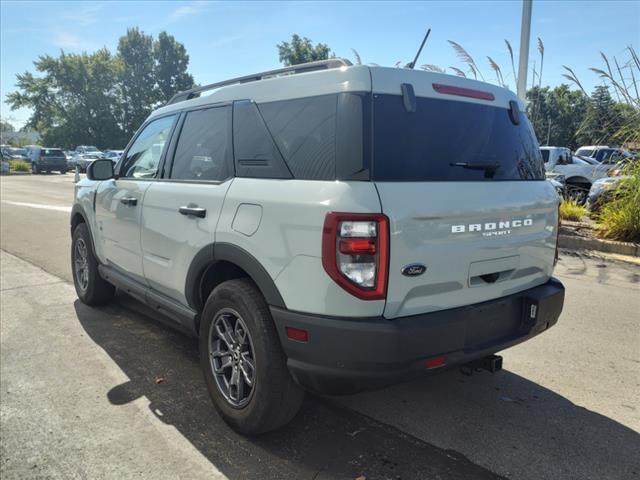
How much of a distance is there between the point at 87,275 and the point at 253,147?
10.4 ft

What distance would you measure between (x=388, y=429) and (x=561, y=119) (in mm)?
62725

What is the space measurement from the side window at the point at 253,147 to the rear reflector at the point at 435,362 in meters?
1.13

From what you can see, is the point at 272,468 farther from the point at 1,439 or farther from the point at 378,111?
the point at 378,111

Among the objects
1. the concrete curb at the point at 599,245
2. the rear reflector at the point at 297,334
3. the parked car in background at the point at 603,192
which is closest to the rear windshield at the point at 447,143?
the rear reflector at the point at 297,334

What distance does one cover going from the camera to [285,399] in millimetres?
2568

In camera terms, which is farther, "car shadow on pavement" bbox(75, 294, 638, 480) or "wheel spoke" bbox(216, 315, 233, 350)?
"wheel spoke" bbox(216, 315, 233, 350)

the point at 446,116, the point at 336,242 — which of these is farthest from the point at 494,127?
the point at 336,242

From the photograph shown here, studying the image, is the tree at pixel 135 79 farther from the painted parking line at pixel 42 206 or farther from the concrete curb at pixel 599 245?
the concrete curb at pixel 599 245

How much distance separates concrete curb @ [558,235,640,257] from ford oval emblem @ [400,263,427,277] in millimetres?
6771

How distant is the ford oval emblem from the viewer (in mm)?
2267

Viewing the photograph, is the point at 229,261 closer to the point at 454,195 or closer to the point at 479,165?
the point at 454,195

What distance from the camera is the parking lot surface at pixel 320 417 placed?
2551 millimetres

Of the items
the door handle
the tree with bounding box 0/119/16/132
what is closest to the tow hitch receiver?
the door handle

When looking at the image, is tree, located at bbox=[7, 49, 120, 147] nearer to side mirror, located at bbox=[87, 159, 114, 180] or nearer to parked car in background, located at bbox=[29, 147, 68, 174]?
parked car in background, located at bbox=[29, 147, 68, 174]
